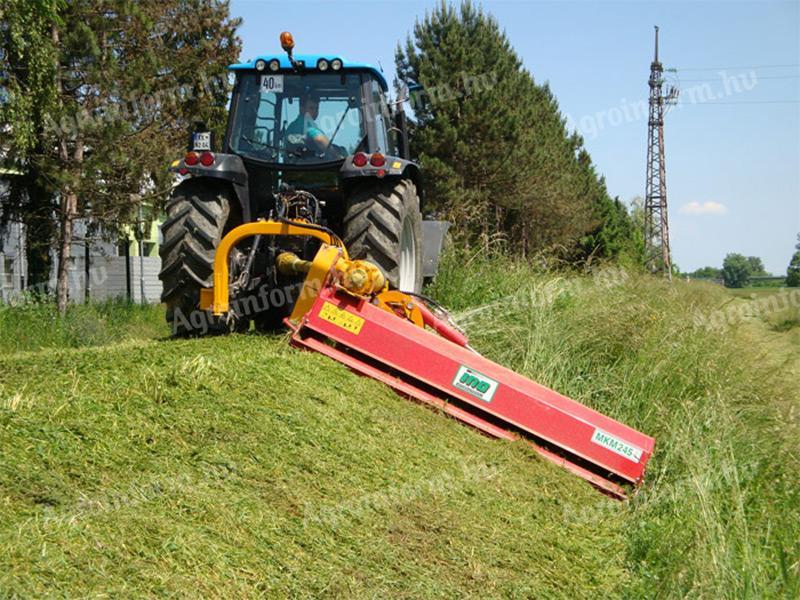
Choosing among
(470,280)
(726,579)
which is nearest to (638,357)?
(470,280)

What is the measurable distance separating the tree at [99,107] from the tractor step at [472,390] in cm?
709

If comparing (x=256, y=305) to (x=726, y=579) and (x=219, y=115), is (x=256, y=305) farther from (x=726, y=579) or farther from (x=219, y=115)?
(x=219, y=115)

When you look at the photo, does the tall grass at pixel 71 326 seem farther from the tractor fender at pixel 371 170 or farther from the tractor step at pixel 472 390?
the tractor step at pixel 472 390

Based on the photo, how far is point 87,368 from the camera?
4.09 metres

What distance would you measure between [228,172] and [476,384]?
2.60 m

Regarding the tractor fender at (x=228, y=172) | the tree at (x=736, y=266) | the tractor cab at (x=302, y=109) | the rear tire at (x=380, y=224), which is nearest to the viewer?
the rear tire at (x=380, y=224)

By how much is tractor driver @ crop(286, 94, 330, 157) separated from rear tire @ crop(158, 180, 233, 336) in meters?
0.80

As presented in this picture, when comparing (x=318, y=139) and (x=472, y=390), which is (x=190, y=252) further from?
(x=472, y=390)

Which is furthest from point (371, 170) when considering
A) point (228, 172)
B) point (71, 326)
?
point (71, 326)

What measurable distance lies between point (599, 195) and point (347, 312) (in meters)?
39.6

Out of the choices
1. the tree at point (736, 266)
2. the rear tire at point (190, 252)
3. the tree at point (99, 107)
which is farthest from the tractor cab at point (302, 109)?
the tree at point (736, 266)

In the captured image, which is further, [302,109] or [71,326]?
[71,326]

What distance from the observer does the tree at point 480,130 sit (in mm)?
21938

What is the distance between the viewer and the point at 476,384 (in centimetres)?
459
